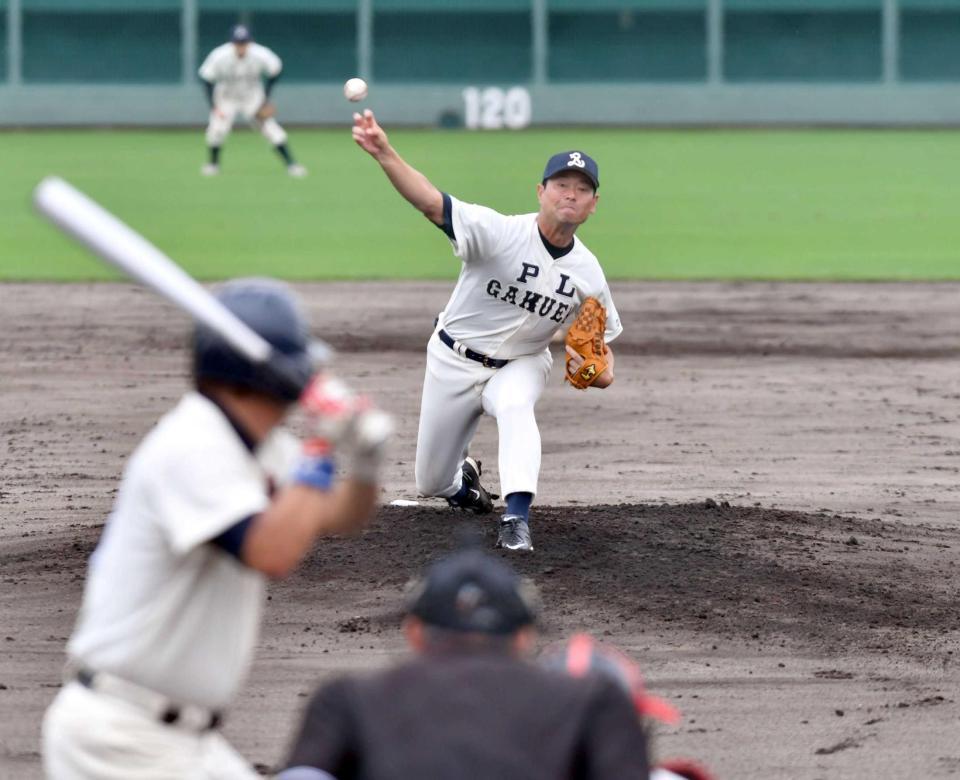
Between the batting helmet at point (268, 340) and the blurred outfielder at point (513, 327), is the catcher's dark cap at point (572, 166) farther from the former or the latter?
the batting helmet at point (268, 340)

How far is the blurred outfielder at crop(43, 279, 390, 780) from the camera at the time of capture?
3.53m

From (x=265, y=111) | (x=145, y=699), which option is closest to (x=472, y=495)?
(x=145, y=699)

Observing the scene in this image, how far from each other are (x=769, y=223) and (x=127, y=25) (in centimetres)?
2557

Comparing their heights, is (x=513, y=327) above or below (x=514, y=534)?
above

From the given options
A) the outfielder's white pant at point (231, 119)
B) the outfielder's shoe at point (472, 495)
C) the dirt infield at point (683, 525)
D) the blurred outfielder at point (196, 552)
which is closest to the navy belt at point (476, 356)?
the outfielder's shoe at point (472, 495)

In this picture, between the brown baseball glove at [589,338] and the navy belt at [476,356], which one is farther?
the navy belt at [476,356]

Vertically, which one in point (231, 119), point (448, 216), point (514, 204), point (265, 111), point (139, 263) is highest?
point (265, 111)

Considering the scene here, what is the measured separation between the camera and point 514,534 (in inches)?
327

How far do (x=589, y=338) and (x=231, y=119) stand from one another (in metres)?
22.5

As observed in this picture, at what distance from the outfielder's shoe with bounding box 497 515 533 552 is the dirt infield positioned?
100 millimetres

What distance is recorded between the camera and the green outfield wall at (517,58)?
44.7 metres

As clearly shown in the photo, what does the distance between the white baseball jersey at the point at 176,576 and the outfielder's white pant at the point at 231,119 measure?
26.1 metres

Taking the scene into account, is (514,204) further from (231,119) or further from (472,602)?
(472,602)

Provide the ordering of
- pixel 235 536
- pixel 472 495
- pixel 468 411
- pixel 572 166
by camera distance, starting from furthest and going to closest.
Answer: pixel 472 495 < pixel 468 411 < pixel 572 166 < pixel 235 536
